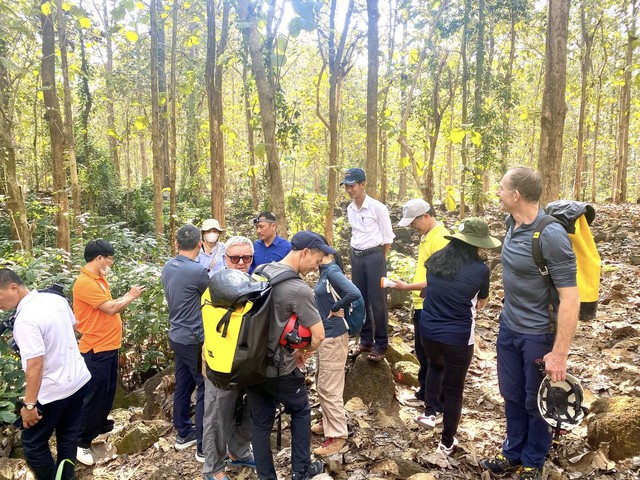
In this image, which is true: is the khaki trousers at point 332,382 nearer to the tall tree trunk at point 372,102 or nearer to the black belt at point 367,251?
the black belt at point 367,251

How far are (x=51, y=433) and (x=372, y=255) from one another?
128 inches

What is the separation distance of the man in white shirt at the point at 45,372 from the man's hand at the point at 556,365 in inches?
132

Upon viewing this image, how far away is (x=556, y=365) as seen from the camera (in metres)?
2.74

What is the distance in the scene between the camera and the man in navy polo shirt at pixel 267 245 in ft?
15.0

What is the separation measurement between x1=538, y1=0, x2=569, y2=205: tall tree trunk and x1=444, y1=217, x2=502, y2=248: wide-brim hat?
3107mm

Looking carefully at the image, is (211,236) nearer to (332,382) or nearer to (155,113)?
(332,382)

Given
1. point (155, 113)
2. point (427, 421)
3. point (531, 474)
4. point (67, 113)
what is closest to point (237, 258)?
point (427, 421)

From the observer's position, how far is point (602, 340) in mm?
6027

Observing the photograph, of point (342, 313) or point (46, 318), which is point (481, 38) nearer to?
point (342, 313)

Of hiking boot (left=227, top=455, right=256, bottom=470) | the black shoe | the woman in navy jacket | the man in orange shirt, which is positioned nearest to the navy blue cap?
the woman in navy jacket

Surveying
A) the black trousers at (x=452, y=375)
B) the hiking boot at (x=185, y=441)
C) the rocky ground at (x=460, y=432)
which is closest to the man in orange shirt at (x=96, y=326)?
the rocky ground at (x=460, y=432)

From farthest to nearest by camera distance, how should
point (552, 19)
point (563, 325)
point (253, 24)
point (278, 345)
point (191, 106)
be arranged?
point (191, 106), point (552, 19), point (253, 24), point (278, 345), point (563, 325)

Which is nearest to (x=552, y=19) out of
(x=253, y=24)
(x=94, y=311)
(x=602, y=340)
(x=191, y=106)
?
(x=253, y=24)

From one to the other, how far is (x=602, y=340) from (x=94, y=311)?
633 centimetres
